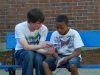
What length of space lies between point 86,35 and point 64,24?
2.73 feet

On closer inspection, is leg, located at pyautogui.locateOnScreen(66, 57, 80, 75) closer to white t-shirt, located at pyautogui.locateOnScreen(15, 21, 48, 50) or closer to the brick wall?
white t-shirt, located at pyautogui.locateOnScreen(15, 21, 48, 50)

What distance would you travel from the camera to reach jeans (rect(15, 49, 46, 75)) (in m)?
5.29

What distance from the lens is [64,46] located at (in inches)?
221

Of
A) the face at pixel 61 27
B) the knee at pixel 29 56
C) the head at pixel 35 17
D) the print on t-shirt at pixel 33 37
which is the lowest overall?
the knee at pixel 29 56

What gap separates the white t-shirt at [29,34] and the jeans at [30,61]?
20 cm

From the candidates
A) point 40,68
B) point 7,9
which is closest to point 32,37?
point 40,68

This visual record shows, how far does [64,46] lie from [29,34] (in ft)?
1.93

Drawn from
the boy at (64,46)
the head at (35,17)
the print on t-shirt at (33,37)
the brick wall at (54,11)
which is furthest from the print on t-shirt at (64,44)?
the brick wall at (54,11)

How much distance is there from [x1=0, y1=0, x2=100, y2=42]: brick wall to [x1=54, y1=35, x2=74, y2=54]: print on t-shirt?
8.25 feet

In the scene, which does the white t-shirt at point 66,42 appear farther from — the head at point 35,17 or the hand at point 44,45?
the head at point 35,17

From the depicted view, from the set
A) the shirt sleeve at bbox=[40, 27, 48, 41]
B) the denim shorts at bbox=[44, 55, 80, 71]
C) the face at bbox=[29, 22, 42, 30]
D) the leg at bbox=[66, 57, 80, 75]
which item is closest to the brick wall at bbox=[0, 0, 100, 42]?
the shirt sleeve at bbox=[40, 27, 48, 41]

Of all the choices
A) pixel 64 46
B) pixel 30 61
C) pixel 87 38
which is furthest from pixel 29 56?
pixel 87 38

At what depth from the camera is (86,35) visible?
243 inches

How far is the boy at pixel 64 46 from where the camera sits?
542 cm
